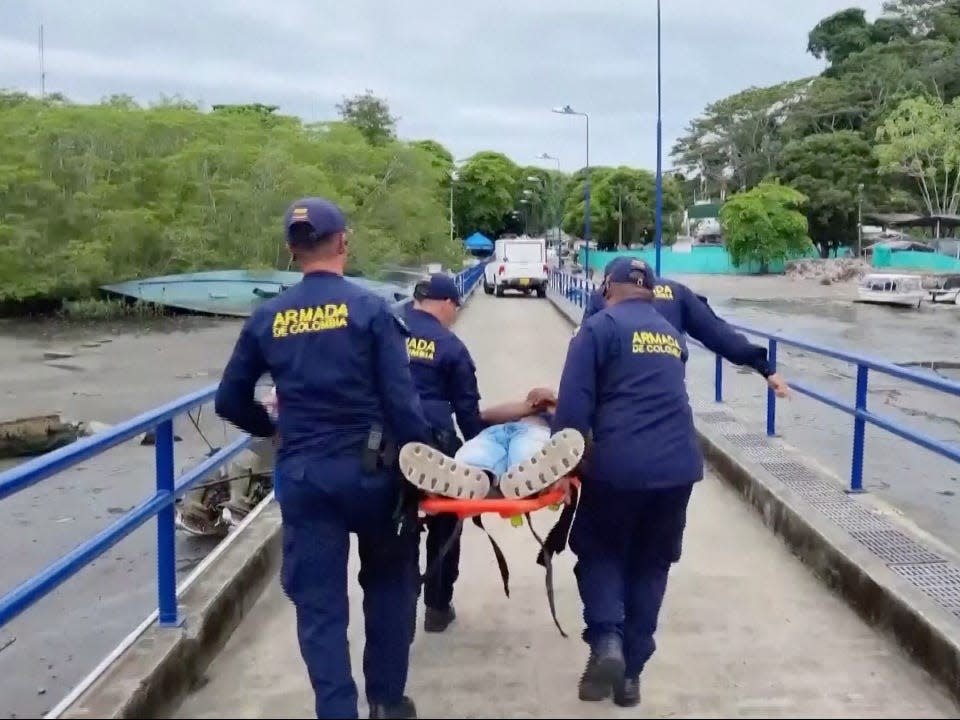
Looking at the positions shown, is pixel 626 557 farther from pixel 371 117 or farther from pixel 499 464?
pixel 371 117

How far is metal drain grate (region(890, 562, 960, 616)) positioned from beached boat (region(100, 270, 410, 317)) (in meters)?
32.6

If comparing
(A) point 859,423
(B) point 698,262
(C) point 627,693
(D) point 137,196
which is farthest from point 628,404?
(B) point 698,262

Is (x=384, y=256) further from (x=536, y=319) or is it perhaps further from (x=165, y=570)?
(x=165, y=570)

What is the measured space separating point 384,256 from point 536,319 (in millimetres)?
14231

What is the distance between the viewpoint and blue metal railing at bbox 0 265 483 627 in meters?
3.09

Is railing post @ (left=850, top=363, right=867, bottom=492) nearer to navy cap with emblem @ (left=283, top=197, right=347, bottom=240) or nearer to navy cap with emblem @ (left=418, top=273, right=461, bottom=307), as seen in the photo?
navy cap with emblem @ (left=418, top=273, right=461, bottom=307)

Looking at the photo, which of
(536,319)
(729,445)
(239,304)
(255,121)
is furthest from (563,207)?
(729,445)

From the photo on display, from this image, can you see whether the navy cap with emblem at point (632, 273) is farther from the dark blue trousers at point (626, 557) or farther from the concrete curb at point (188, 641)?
the concrete curb at point (188, 641)

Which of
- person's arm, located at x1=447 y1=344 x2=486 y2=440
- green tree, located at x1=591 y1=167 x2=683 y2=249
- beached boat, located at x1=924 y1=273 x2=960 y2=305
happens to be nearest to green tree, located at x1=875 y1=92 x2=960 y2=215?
beached boat, located at x1=924 y1=273 x2=960 y2=305

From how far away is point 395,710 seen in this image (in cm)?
362

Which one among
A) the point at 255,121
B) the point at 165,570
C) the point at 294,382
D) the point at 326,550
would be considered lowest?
the point at 165,570

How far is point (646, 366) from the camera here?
382 centimetres

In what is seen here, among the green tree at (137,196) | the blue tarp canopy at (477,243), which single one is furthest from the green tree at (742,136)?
the green tree at (137,196)

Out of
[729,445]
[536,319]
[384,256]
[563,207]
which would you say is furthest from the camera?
[563,207]
